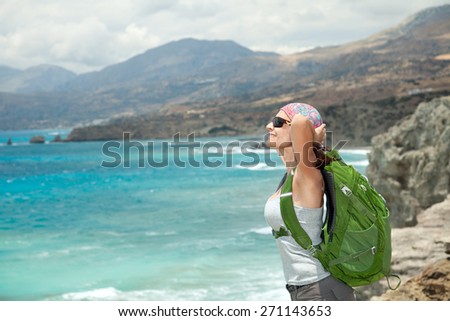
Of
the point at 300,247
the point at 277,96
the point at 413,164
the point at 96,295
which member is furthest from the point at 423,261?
the point at 277,96

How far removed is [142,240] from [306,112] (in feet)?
43.7

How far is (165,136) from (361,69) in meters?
34.8

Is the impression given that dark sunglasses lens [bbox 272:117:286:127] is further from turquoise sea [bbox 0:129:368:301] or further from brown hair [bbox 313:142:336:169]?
turquoise sea [bbox 0:129:368:301]

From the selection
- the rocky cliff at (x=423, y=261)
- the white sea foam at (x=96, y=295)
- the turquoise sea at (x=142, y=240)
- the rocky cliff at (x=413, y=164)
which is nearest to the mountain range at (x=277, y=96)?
the turquoise sea at (x=142, y=240)

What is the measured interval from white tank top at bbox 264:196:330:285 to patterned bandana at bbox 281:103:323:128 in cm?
22

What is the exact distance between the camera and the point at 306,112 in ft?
5.29

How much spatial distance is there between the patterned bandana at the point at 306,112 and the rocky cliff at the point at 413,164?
7.04 m

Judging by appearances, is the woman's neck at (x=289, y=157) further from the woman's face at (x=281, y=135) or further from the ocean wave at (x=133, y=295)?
the ocean wave at (x=133, y=295)

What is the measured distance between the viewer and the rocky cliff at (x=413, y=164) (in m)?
9.66

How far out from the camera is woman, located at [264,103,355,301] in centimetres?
156

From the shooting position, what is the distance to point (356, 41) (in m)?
178

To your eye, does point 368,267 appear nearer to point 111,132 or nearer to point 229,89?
point 111,132

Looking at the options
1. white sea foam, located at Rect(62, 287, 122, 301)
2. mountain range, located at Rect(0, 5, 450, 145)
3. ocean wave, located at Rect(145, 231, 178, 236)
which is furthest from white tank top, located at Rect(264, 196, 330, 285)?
mountain range, located at Rect(0, 5, 450, 145)

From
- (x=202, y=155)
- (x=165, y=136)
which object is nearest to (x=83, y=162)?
(x=202, y=155)
